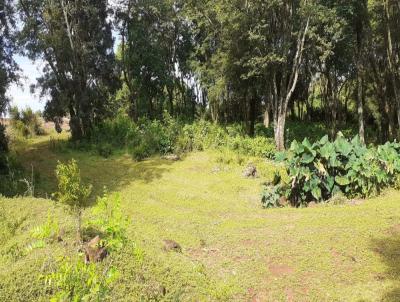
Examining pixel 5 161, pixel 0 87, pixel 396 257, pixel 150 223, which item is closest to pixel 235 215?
pixel 150 223

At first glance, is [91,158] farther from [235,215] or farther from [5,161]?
[235,215]

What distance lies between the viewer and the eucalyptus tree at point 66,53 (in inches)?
717

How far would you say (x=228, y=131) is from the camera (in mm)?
19516

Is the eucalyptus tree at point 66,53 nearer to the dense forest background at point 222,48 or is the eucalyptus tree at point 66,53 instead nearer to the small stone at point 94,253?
the dense forest background at point 222,48

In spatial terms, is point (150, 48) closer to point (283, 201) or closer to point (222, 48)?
point (222, 48)

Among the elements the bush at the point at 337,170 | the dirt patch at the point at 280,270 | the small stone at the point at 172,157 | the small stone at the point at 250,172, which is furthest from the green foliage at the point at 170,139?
the dirt patch at the point at 280,270

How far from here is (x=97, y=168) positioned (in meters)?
14.4

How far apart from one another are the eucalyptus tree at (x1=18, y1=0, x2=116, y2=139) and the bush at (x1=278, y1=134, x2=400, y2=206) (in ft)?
40.8

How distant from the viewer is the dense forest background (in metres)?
16.9

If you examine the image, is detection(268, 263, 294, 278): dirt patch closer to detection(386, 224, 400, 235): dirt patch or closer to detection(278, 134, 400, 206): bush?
detection(386, 224, 400, 235): dirt patch

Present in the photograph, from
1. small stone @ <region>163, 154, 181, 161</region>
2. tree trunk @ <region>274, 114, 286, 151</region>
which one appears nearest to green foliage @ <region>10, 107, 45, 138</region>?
small stone @ <region>163, 154, 181, 161</region>

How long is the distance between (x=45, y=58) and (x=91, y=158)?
5970mm

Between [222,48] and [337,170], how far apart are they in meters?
11.8

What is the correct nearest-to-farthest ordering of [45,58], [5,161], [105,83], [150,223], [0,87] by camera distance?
1. [150,223]
2. [5,161]
3. [0,87]
4. [45,58]
5. [105,83]
